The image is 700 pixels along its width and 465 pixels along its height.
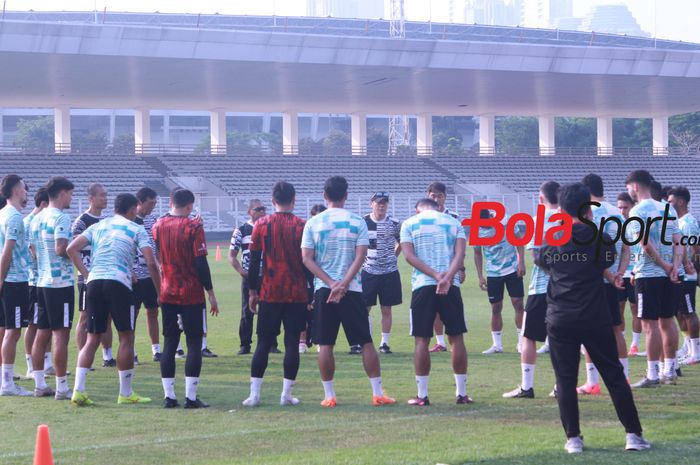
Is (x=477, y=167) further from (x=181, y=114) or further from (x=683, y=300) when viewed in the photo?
(x=181, y=114)

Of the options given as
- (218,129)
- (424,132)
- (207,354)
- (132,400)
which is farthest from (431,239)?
(424,132)

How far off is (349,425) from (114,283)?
109 inches

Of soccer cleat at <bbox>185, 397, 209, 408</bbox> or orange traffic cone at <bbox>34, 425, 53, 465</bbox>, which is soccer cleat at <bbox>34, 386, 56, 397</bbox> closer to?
soccer cleat at <bbox>185, 397, 209, 408</bbox>

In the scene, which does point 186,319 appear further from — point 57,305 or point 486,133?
point 486,133

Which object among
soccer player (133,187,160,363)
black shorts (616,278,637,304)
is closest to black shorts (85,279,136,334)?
soccer player (133,187,160,363)

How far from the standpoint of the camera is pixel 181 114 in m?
108

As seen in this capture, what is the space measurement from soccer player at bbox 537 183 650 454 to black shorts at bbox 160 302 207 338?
3.57 meters

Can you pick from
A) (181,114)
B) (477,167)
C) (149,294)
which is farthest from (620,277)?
(181,114)

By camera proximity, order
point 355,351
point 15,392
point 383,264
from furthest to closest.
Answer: point 383,264
point 355,351
point 15,392

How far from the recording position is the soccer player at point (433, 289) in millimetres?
9367

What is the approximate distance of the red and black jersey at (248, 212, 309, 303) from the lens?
30.9 feet

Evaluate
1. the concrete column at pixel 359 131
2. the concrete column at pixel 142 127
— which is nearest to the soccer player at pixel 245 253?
the concrete column at pixel 142 127

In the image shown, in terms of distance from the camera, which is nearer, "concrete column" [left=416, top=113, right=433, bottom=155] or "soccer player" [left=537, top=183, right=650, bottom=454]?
"soccer player" [left=537, top=183, right=650, bottom=454]

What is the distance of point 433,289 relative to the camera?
30.8 ft
